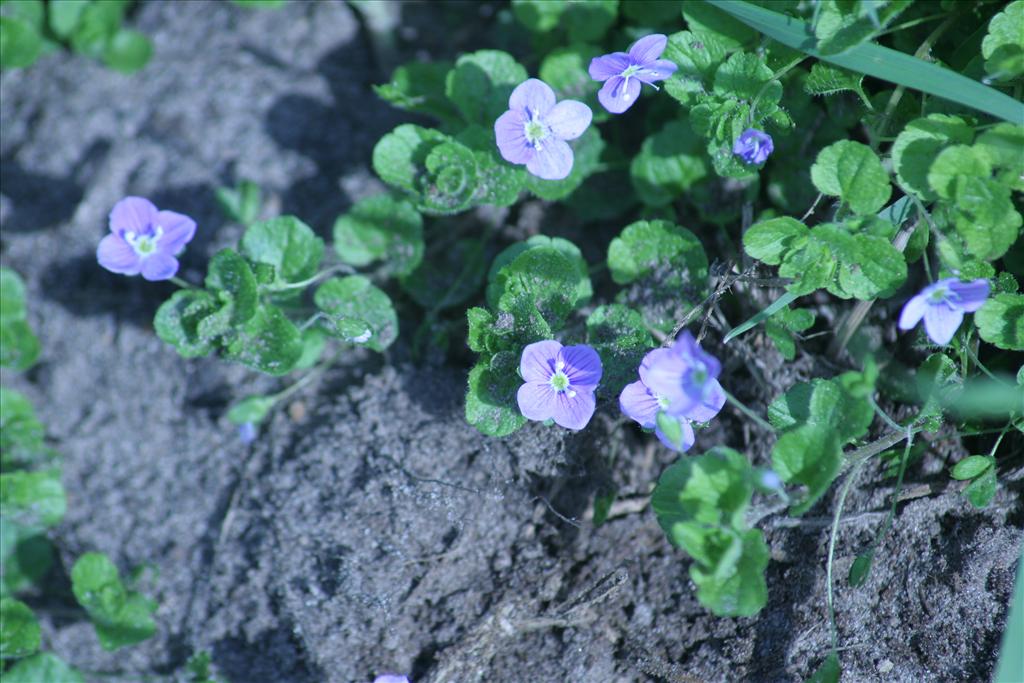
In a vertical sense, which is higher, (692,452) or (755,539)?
(755,539)

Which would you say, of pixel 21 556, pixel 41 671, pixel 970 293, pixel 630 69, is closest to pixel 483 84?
pixel 630 69

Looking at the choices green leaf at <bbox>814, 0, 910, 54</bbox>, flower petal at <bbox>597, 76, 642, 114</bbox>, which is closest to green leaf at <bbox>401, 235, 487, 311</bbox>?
flower petal at <bbox>597, 76, 642, 114</bbox>

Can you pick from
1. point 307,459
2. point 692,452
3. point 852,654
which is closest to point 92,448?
point 307,459

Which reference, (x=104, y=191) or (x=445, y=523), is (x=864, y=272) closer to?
(x=445, y=523)

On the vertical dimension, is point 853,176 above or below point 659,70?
below

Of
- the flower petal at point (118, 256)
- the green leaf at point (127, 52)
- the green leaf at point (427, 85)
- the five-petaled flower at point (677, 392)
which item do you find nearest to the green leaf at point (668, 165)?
the green leaf at point (427, 85)

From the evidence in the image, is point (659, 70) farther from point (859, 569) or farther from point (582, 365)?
point (859, 569)
